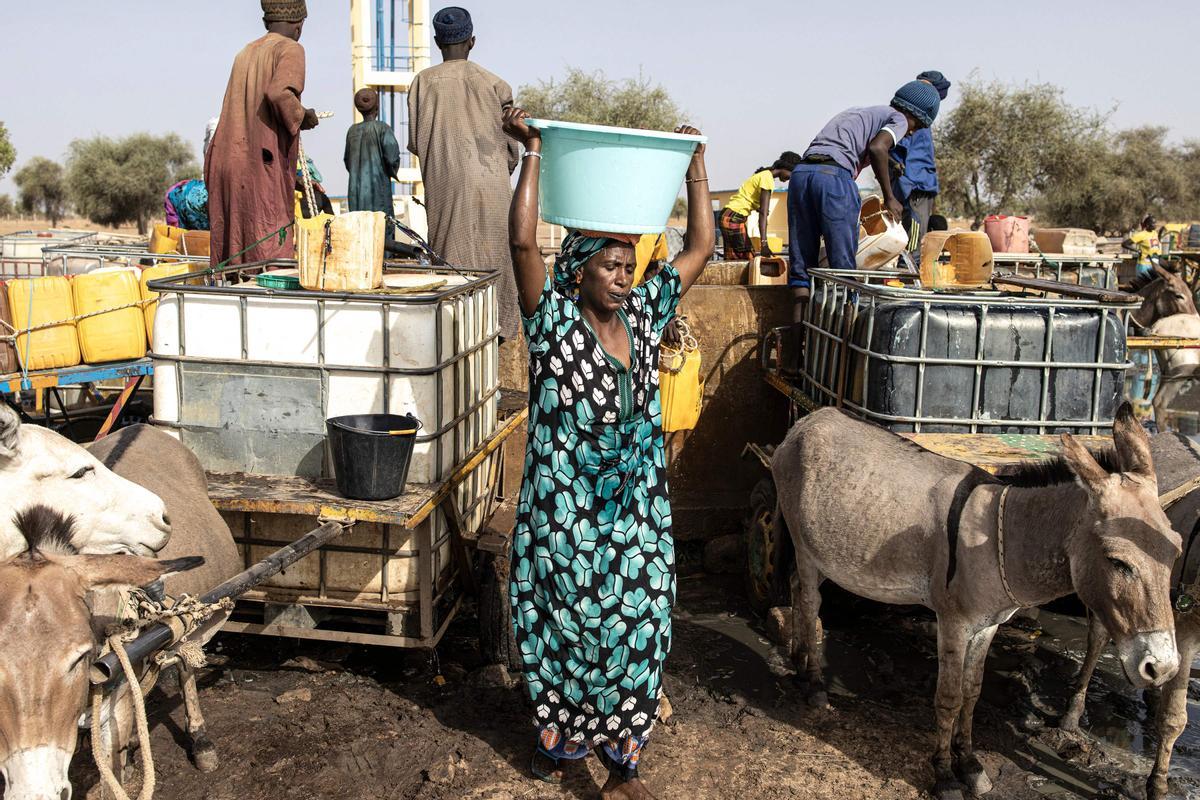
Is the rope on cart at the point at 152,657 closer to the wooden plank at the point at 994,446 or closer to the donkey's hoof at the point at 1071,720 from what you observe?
the wooden plank at the point at 994,446

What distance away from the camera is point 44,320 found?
6.68 metres

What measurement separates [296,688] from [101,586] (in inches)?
98.5

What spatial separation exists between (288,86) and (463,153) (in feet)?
4.19

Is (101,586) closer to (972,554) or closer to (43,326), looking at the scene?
(972,554)

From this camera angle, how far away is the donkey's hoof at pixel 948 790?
4312 millimetres

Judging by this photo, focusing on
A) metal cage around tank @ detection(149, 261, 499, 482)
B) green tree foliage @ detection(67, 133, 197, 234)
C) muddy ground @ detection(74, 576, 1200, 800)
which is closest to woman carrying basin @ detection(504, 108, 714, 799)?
muddy ground @ detection(74, 576, 1200, 800)

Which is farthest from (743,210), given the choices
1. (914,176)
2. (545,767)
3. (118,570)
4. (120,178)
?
(120,178)

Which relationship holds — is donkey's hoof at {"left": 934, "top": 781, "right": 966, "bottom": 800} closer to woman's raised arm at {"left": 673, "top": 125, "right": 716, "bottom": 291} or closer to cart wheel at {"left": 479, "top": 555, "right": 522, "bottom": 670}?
cart wheel at {"left": 479, "top": 555, "right": 522, "bottom": 670}

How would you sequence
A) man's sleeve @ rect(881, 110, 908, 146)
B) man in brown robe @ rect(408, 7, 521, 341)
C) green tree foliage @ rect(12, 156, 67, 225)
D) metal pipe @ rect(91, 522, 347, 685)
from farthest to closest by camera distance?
1. green tree foliage @ rect(12, 156, 67, 225)
2. man's sleeve @ rect(881, 110, 908, 146)
3. man in brown robe @ rect(408, 7, 521, 341)
4. metal pipe @ rect(91, 522, 347, 685)

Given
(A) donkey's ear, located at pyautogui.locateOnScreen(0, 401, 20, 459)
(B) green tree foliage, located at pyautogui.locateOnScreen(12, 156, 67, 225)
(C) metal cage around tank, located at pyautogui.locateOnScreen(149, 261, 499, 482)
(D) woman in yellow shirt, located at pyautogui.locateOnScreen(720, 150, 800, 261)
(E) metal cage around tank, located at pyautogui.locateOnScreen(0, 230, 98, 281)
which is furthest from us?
(B) green tree foliage, located at pyautogui.locateOnScreen(12, 156, 67, 225)

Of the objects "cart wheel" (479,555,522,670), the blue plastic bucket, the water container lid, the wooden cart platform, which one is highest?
the water container lid

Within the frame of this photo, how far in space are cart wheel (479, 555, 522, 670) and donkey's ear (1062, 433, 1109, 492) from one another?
2.82 metres

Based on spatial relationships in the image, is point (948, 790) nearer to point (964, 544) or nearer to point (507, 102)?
point (964, 544)

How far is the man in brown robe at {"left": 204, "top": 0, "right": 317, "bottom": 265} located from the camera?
641 centimetres
